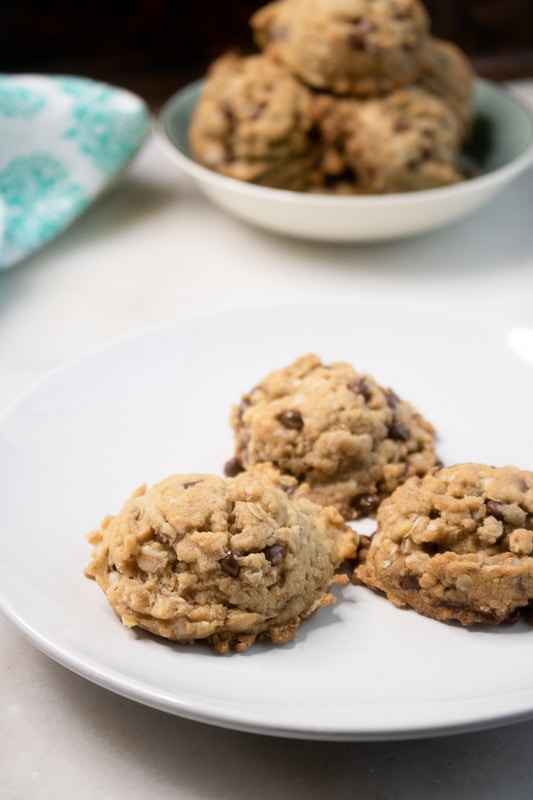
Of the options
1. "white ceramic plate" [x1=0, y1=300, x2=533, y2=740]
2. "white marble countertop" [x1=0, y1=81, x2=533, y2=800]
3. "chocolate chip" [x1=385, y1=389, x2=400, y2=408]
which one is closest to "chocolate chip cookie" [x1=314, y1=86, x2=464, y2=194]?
"white marble countertop" [x1=0, y1=81, x2=533, y2=800]

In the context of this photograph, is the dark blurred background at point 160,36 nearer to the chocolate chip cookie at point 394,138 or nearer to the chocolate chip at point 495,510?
the chocolate chip cookie at point 394,138

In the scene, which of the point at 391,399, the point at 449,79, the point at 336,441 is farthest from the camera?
the point at 449,79

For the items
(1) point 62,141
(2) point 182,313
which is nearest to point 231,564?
(2) point 182,313

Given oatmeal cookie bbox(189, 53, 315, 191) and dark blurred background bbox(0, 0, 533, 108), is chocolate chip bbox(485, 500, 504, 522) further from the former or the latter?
dark blurred background bbox(0, 0, 533, 108)

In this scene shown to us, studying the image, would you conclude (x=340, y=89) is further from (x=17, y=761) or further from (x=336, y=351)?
(x=17, y=761)

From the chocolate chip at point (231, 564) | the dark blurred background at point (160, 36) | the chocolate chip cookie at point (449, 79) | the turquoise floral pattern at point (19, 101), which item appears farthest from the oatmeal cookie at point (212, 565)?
the dark blurred background at point (160, 36)

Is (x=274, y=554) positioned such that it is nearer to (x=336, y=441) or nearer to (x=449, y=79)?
(x=336, y=441)

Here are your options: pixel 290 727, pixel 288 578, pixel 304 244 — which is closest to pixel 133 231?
pixel 304 244
